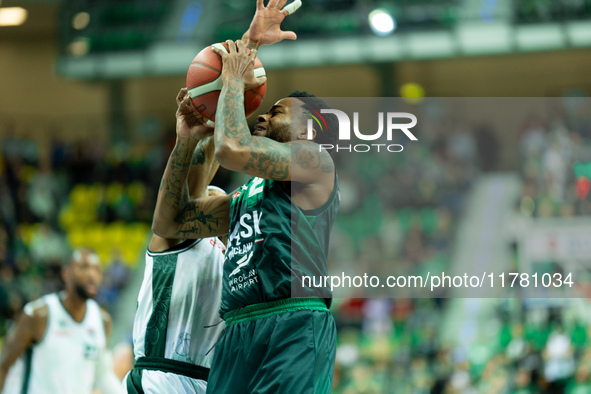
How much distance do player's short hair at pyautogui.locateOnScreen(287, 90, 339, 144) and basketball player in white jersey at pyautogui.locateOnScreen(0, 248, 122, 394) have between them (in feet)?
11.1

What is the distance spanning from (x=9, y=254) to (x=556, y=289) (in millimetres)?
10200

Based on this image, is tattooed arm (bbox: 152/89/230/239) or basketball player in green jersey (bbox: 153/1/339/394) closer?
basketball player in green jersey (bbox: 153/1/339/394)

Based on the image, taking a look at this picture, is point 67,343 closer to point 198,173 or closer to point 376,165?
point 198,173

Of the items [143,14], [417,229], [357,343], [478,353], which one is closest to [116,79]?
[143,14]

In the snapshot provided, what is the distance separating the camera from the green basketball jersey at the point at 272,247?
3.44 m

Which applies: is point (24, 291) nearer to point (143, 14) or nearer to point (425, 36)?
point (143, 14)

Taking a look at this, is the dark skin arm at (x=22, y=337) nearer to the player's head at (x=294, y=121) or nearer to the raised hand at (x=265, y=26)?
the player's head at (x=294, y=121)

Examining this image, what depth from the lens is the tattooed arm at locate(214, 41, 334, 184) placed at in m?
3.33

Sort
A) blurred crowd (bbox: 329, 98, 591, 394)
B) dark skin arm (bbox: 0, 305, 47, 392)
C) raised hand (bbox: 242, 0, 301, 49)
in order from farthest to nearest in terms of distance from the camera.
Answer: blurred crowd (bbox: 329, 98, 591, 394) < dark skin arm (bbox: 0, 305, 47, 392) < raised hand (bbox: 242, 0, 301, 49)

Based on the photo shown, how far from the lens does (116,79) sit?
1953 cm

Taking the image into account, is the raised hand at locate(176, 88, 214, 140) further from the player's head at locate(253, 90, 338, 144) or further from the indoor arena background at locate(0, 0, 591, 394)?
the indoor arena background at locate(0, 0, 591, 394)

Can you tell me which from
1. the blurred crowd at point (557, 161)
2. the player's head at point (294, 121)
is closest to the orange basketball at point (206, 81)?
the player's head at point (294, 121)

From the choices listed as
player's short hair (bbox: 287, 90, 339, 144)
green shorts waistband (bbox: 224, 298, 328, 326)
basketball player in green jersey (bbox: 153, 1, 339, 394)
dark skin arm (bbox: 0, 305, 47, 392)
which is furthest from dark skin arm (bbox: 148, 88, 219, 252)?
dark skin arm (bbox: 0, 305, 47, 392)

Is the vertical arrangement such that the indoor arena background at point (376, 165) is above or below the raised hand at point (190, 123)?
above
